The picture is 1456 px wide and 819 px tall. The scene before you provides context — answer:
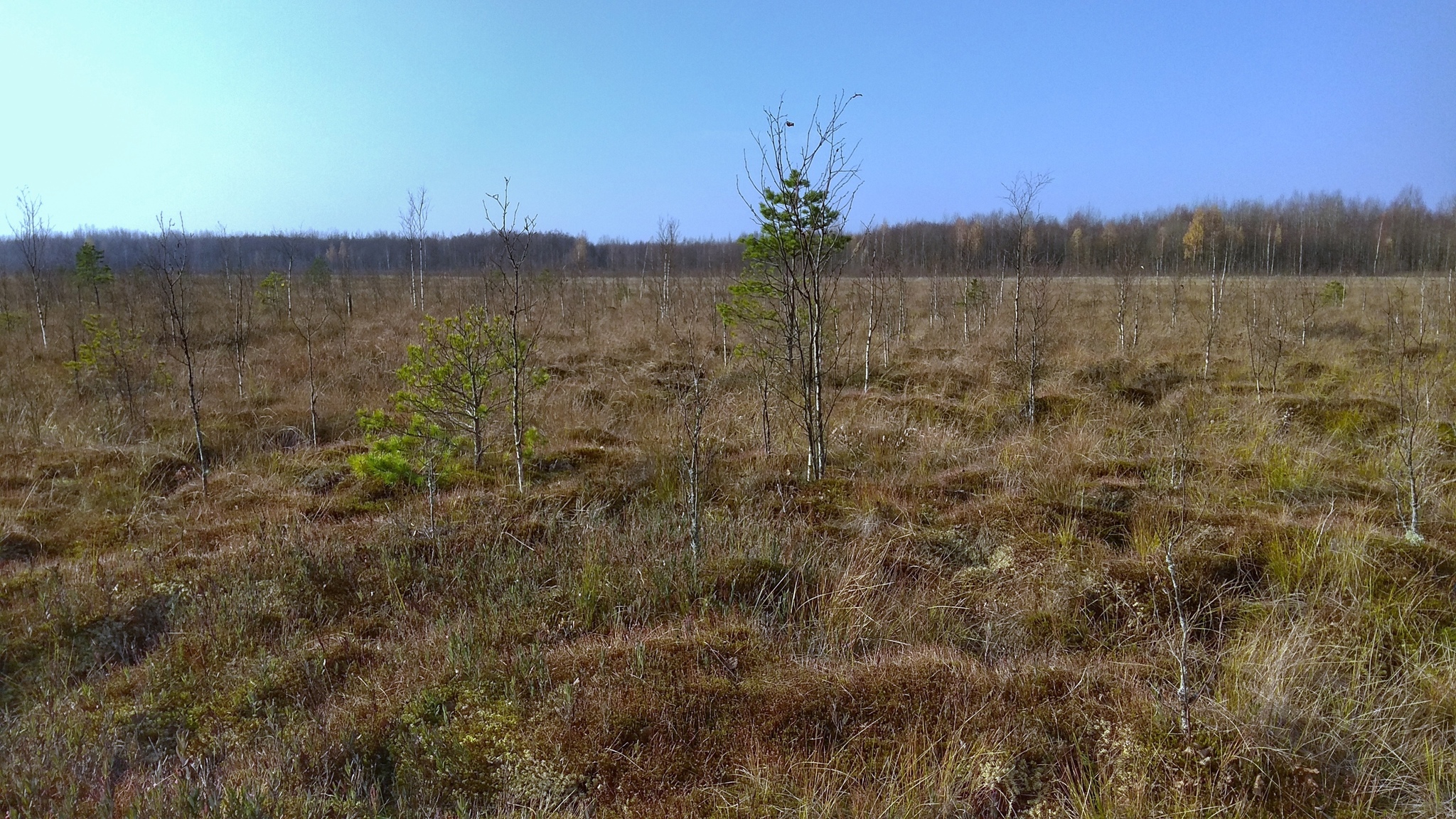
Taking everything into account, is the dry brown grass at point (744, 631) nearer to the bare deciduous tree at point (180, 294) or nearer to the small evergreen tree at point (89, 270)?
the bare deciduous tree at point (180, 294)

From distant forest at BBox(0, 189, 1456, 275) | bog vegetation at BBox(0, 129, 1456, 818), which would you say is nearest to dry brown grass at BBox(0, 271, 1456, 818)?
bog vegetation at BBox(0, 129, 1456, 818)

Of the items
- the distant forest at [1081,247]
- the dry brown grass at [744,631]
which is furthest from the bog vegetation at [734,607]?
the distant forest at [1081,247]

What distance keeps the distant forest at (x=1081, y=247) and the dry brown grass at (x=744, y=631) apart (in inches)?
535

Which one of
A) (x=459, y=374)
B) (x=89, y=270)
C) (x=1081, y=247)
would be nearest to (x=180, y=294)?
(x=459, y=374)

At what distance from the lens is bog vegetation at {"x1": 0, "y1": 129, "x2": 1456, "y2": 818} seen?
2861 millimetres

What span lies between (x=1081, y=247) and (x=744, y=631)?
55502 mm

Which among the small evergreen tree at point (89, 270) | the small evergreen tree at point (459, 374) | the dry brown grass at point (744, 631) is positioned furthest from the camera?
the small evergreen tree at point (89, 270)

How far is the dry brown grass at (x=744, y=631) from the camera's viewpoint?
111 inches

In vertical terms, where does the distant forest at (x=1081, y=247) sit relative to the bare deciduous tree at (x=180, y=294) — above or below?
above

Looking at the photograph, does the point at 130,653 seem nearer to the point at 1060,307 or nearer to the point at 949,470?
the point at 949,470

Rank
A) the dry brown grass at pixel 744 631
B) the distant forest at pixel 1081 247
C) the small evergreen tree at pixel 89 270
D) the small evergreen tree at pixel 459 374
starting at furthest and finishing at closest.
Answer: the distant forest at pixel 1081 247 → the small evergreen tree at pixel 89 270 → the small evergreen tree at pixel 459 374 → the dry brown grass at pixel 744 631

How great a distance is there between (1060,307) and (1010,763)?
24187 mm

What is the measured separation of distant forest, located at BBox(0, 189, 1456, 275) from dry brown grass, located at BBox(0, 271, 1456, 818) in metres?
13.6

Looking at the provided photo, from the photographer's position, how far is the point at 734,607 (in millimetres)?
4387
